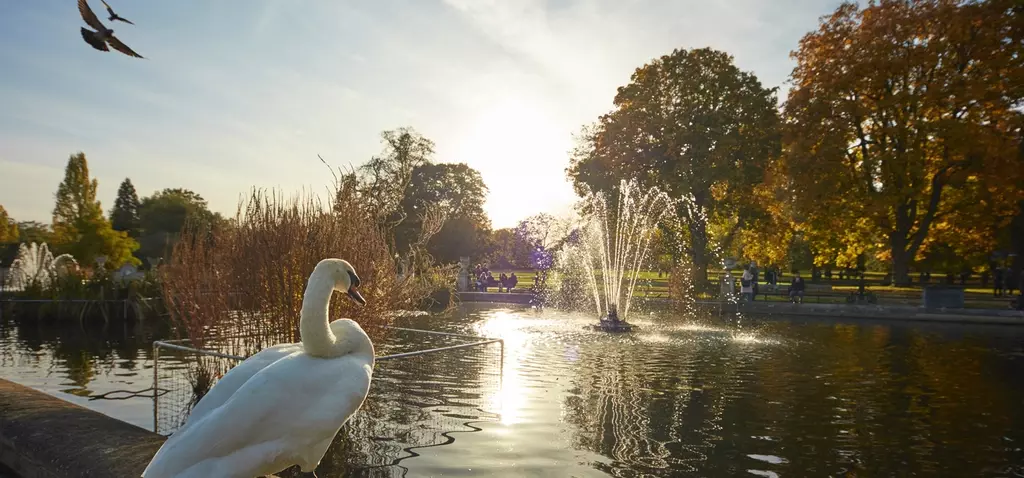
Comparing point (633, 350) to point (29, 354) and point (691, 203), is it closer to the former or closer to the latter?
point (29, 354)

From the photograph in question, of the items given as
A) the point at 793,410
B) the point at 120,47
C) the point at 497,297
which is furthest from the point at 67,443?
the point at 497,297

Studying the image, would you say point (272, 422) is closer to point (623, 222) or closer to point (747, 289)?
point (747, 289)

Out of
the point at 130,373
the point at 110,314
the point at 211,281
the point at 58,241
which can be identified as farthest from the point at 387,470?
the point at 58,241

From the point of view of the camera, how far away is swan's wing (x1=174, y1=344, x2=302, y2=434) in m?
4.27

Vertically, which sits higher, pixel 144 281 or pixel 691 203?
pixel 691 203

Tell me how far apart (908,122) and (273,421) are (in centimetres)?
3743

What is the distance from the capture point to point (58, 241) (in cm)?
6562

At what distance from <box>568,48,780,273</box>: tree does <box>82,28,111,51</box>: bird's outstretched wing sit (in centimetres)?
3456

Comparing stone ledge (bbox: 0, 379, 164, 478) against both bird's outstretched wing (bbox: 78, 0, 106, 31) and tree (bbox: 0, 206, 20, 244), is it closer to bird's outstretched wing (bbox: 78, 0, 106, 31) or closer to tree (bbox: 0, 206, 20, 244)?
bird's outstretched wing (bbox: 78, 0, 106, 31)

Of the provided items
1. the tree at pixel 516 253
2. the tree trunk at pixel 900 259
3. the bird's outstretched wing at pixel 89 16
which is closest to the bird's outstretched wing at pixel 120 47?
the bird's outstretched wing at pixel 89 16

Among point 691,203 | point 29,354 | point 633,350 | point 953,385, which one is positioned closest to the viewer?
point 953,385

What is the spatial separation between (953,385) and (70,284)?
25.2 metres

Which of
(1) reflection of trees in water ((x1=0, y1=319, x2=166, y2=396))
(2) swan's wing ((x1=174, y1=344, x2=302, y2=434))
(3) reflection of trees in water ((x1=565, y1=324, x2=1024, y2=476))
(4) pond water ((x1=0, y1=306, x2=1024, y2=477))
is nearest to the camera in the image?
(2) swan's wing ((x1=174, y1=344, x2=302, y2=434))

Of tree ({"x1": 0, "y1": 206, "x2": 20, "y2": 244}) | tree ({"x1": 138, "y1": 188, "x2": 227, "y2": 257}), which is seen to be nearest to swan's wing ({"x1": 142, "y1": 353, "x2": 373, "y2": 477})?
tree ({"x1": 138, "y1": 188, "x2": 227, "y2": 257})
